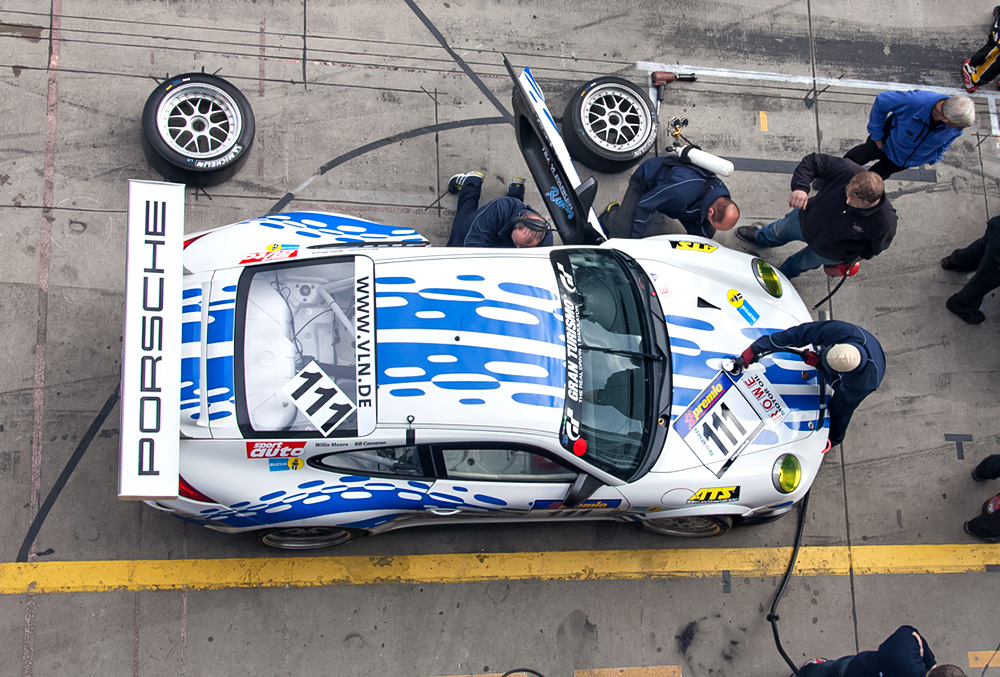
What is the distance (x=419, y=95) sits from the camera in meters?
5.99

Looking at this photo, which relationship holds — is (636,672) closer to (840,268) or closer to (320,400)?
(320,400)

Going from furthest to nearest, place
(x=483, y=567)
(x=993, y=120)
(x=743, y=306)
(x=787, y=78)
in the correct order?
(x=993, y=120)
(x=787, y=78)
(x=483, y=567)
(x=743, y=306)

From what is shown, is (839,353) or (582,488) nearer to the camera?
(839,353)

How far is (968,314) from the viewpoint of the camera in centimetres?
611

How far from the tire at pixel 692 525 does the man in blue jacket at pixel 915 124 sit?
9.71 ft

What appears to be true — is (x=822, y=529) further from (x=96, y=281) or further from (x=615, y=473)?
(x=96, y=281)

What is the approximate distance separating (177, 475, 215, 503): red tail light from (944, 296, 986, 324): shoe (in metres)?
6.02

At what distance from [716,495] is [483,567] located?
173 centimetres

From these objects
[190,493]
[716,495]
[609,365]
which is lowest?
[716,495]

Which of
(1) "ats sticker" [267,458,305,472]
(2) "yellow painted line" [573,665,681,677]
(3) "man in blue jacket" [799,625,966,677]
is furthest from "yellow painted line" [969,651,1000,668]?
(1) "ats sticker" [267,458,305,472]

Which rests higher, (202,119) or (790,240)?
(202,119)

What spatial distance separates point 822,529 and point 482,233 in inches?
137

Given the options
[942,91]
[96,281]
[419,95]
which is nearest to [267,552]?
[96,281]

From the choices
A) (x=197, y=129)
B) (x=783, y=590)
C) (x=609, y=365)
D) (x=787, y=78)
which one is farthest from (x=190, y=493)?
(x=787, y=78)
